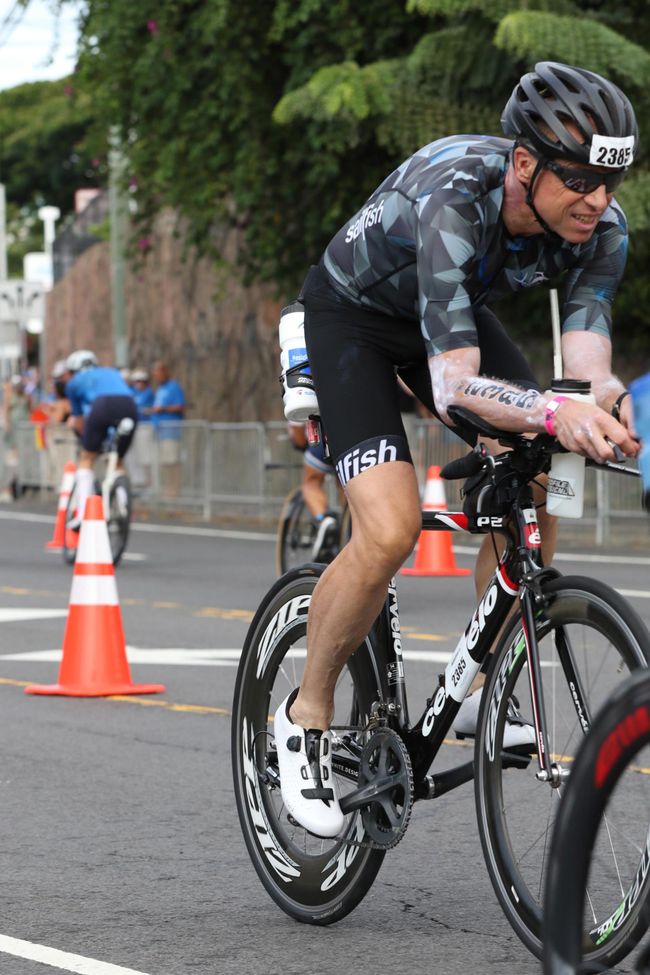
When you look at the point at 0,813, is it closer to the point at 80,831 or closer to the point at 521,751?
the point at 80,831

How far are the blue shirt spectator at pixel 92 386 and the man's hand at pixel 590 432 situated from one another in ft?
42.6

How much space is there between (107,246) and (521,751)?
116 feet

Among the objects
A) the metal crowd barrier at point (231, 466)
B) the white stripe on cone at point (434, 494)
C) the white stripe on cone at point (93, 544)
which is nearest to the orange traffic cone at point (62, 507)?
the metal crowd barrier at point (231, 466)

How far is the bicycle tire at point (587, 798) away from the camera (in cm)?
311

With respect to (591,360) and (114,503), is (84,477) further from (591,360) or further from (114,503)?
(591,360)

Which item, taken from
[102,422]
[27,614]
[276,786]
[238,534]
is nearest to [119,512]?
[102,422]

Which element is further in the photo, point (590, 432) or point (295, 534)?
point (295, 534)

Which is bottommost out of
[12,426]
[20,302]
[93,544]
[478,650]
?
[478,650]

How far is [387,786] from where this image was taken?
186 inches

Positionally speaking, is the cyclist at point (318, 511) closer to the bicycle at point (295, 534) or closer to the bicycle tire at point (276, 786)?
the bicycle at point (295, 534)

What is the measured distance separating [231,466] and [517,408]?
61.0ft

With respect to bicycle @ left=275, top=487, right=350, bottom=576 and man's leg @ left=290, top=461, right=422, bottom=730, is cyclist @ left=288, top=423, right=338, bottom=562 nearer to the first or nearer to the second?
bicycle @ left=275, top=487, right=350, bottom=576

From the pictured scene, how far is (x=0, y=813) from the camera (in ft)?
20.8

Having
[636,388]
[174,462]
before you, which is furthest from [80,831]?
[174,462]
